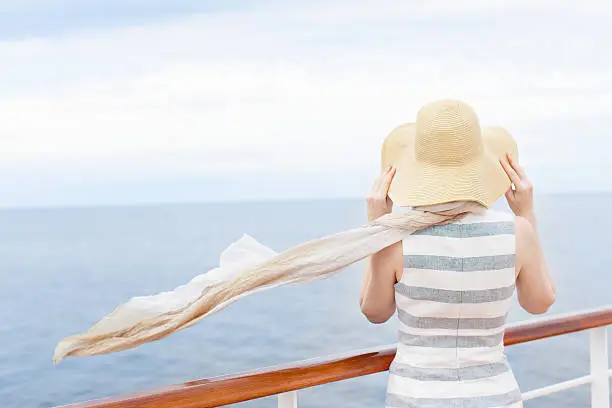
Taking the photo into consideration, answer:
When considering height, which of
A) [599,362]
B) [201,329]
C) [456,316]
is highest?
[456,316]

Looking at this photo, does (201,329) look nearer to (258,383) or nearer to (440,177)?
(258,383)

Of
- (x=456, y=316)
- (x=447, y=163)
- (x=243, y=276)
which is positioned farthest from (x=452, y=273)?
(x=243, y=276)

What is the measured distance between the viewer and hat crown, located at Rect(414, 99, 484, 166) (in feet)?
4.81

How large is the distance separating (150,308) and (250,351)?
20162 millimetres

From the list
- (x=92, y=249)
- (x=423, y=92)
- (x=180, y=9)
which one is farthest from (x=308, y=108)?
(x=92, y=249)

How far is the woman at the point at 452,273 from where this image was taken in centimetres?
145

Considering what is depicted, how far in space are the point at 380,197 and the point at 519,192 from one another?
0.29 m

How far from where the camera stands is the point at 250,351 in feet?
69.4

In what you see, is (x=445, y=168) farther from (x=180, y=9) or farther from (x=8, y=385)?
(x=180, y=9)

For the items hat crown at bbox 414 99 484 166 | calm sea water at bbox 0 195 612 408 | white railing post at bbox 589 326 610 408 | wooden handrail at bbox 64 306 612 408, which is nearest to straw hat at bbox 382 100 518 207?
hat crown at bbox 414 99 484 166

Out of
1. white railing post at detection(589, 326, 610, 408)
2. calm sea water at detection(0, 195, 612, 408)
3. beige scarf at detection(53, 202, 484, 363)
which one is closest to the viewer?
beige scarf at detection(53, 202, 484, 363)

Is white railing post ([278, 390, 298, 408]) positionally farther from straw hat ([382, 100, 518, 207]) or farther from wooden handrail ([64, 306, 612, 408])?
straw hat ([382, 100, 518, 207])

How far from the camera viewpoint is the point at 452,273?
1439 millimetres

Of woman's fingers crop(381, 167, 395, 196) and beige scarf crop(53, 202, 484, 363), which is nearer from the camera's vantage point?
beige scarf crop(53, 202, 484, 363)
